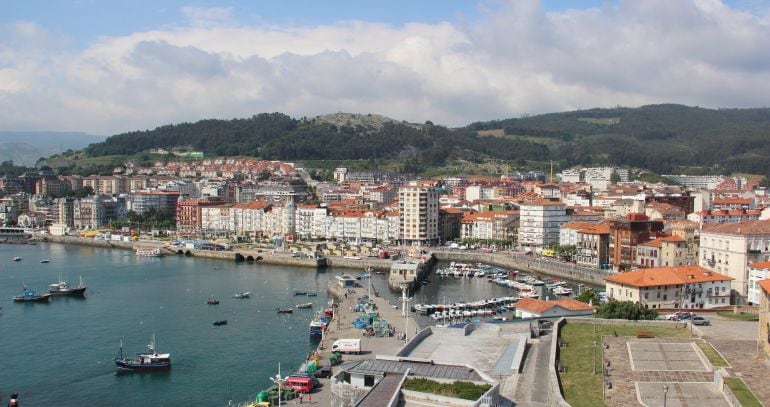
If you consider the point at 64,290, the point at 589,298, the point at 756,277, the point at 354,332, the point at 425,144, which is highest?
the point at 425,144

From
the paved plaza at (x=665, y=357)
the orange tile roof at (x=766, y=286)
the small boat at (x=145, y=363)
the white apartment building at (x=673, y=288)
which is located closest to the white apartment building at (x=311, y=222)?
the white apartment building at (x=673, y=288)

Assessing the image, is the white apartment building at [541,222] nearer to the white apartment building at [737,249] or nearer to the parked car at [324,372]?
the white apartment building at [737,249]

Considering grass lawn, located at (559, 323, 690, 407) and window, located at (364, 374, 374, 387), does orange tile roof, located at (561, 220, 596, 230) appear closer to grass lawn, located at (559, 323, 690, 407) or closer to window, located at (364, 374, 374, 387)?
grass lawn, located at (559, 323, 690, 407)

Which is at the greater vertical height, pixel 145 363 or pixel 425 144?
pixel 425 144

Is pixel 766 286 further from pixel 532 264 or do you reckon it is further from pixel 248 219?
pixel 248 219

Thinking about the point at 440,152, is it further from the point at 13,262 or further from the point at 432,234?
the point at 13,262

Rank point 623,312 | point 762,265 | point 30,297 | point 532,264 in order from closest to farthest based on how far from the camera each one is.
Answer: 1. point 623,312
2. point 762,265
3. point 30,297
4. point 532,264

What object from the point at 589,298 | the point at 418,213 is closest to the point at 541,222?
the point at 418,213
